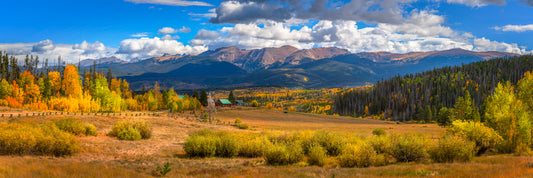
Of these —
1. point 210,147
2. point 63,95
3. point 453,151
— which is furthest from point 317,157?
point 63,95

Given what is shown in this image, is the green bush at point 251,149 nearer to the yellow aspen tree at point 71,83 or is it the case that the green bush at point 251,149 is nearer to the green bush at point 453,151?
the green bush at point 453,151

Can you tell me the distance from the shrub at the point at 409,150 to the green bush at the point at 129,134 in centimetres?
3056

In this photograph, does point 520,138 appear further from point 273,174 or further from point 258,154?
point 273,174

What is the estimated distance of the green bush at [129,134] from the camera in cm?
3966

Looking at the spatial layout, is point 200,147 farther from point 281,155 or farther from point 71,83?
point 71,83

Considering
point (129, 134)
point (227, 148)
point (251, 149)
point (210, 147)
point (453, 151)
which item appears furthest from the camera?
point (129, 134)

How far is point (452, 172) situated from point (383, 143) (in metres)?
10.7

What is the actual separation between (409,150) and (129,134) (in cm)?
3263

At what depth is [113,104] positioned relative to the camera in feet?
309

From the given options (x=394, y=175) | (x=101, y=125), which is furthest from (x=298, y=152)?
(x=101, y=125)

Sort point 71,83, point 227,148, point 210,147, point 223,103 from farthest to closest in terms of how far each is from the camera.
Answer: point 223,103 → point 71,83 → point 227,148 → point 210,147

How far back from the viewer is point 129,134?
131 feet

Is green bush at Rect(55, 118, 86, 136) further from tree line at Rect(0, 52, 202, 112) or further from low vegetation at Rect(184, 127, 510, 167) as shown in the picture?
tree line at Rect(0, 52, 202, 112)

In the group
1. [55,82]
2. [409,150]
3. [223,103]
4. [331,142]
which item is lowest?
[223,103]
